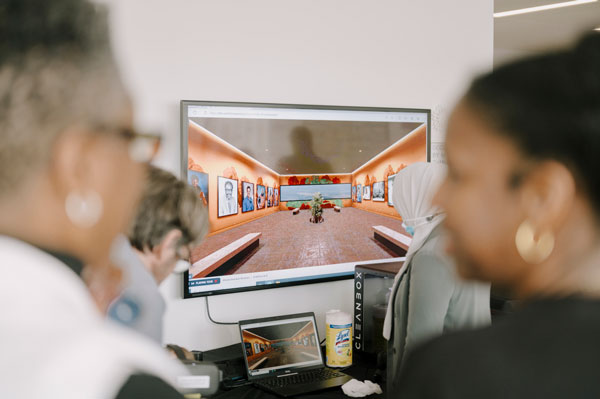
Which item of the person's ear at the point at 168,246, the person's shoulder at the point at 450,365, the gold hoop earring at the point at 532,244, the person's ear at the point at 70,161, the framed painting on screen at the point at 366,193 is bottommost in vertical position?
the person's shoulder at the point at 450,365

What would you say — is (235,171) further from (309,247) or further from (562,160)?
(562,160)

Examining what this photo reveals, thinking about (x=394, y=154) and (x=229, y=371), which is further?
(x=394, y=154)

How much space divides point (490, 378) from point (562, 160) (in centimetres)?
25

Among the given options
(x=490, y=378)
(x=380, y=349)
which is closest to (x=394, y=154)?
(x=380, y=349)

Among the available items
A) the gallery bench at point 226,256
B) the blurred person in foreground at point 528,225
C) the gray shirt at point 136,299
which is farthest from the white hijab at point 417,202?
the blurred person in foreground at point 528,225

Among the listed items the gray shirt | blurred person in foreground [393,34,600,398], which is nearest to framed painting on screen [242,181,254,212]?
the gray shirt

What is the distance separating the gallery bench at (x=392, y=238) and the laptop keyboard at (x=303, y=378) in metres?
0.78

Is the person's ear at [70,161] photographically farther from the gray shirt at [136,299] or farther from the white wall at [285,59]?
the white wall at [285,59]

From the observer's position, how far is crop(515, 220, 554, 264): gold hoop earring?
1.82ft

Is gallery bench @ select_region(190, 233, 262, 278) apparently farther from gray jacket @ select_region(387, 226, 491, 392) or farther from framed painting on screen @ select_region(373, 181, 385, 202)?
gray jacket @ select_region(387, 226, 491, 392)

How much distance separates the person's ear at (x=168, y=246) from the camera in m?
1.20

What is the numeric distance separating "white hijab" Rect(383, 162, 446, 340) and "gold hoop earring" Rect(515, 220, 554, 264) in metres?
1.02

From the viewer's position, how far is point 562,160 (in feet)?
1.72

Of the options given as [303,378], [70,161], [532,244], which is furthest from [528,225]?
[303,378]
